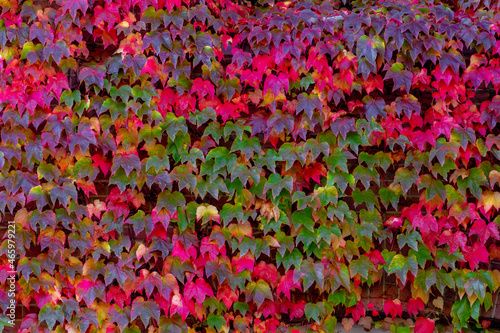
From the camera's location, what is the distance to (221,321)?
A: 8.55 feet

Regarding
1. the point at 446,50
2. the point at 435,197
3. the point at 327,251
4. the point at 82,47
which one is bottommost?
the point at 327,251

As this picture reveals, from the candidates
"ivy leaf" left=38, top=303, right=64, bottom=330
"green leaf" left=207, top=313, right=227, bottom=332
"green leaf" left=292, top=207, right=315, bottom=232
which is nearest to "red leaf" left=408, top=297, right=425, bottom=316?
"green leaf" left=292, top=207, right=315, bottom=232

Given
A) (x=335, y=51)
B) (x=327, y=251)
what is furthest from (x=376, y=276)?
(x=335, y=51)

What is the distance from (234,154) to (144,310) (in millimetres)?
1125

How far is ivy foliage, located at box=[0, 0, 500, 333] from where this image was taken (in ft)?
8.20

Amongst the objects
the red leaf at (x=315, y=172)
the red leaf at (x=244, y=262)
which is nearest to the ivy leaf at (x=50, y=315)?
the red leaf at (x=244, y=262)

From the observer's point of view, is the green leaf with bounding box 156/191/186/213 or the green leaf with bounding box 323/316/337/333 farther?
the green leaf with bounding box 323/316/337/333

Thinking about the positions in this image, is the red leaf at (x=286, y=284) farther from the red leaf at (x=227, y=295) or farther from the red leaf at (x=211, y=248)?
the red leaf at (x=211, y=248)

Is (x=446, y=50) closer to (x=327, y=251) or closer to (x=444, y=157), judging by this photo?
(x=444, y=157)

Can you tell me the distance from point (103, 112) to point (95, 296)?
1.17 m

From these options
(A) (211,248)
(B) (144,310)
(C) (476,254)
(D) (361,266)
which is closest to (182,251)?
(A) (211,248)

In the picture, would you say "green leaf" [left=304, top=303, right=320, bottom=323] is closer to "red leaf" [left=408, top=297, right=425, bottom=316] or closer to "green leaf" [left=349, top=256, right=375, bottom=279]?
"green leaf" [left=349, top=256, right=375, bottom=279]

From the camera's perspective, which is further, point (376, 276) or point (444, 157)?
point (376, 276)

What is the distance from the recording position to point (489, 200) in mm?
2545
